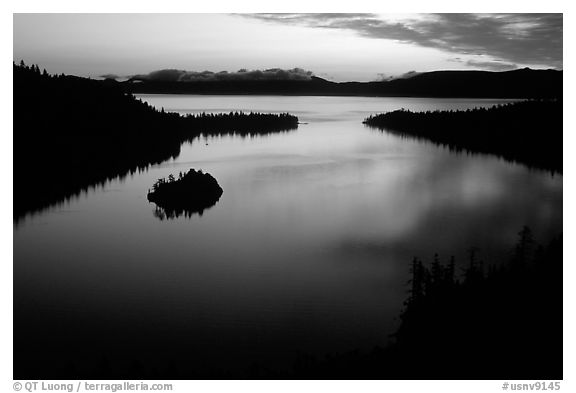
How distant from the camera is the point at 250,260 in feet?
81.4

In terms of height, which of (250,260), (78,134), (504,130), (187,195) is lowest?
(250,260)

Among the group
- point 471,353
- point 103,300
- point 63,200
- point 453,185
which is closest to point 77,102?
point 63,200

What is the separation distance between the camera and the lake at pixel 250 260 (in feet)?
52.2

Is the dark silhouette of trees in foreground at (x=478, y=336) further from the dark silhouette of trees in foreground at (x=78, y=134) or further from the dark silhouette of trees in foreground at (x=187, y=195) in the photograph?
the dark silhouette of trees in foreground at (x=78, y=134)

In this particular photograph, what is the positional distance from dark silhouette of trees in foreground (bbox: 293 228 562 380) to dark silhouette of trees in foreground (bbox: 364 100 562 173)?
3301cm

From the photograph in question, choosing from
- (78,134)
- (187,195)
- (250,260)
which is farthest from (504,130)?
(250,260)

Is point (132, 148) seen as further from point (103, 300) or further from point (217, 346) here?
point (217, 346)

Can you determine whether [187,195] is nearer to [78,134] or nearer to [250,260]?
[250,260]

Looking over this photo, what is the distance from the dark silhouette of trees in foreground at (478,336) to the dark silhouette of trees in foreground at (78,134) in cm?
2838

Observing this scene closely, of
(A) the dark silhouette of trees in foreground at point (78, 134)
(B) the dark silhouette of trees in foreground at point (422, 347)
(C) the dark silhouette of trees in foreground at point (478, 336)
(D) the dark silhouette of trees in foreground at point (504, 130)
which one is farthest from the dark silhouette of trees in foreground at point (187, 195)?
(D) the dark silhouette of trees in foreground at point (504, 130)

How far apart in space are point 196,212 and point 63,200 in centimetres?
1180

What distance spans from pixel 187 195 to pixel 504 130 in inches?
2437

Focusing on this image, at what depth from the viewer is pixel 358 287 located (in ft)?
68.9
